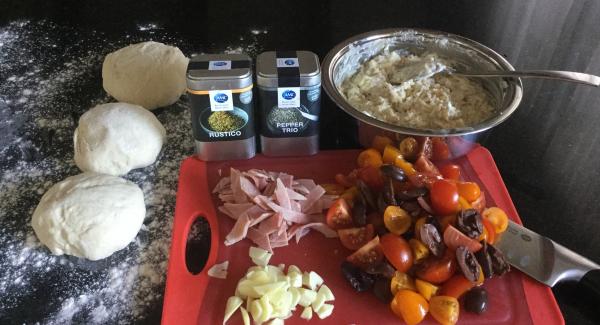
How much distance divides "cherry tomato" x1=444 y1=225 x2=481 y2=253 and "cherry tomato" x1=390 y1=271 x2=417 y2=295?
13 centimetres

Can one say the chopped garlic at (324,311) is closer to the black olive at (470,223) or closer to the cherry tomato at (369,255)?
the cherry tomato at (369,255)

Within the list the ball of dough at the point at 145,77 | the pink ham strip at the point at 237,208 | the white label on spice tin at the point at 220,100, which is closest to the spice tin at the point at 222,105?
the white label on spice tin at the point at 220,100

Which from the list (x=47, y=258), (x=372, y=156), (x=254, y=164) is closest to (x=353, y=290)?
(x=372, y=156)

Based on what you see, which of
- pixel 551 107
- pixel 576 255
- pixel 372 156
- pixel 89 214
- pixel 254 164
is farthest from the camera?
pixel 551 107

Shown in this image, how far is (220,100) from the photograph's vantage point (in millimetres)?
1419

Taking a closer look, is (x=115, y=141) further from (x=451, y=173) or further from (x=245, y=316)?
(x=451, y=173)

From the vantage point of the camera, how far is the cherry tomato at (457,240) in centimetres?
118

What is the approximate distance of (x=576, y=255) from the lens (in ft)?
4.02

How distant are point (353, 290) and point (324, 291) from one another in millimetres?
75

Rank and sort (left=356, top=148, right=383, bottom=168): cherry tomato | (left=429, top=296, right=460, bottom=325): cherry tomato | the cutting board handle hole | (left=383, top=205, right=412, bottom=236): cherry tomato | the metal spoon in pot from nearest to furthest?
1. (left=429, top=296, right=460, bottom=325): cherry tomato
2. (left=383, top=205, right=412, bottom=236): cherry tomato
3. the cutting board handle hole
4. (left=356, top=148, right=383, bottom=168): cherry tomato
5. the metal spoon in pot

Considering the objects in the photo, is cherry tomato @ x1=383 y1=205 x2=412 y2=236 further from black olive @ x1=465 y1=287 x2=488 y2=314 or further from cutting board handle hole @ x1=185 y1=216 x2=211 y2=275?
cutting board handle hole @ x1=185 y1=216 x2=211 y2=275

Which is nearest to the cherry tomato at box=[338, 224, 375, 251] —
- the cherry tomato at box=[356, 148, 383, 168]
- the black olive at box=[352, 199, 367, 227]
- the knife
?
the black olive at box=[352, 199, 367, 227]

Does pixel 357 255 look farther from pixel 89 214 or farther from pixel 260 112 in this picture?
pixel 89 214

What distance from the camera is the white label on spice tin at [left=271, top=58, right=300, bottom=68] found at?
1420 millimetres
